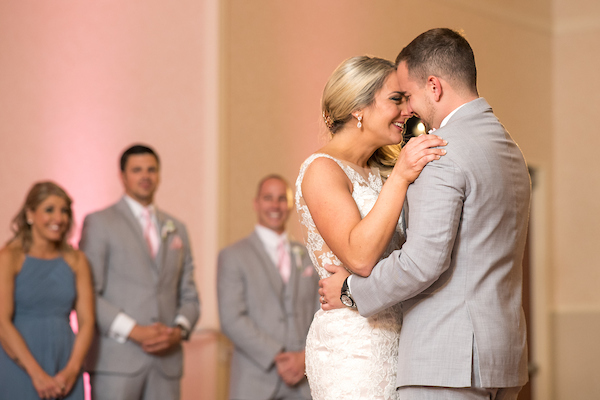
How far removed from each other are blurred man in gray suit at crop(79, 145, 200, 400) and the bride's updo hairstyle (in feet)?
7.37

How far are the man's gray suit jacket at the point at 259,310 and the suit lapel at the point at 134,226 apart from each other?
574 millimetres

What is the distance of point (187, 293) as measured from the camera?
4879 mm

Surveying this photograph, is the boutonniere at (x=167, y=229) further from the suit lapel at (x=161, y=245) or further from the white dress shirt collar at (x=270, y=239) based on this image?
the white dress shirt collar at (x=270, y=239)

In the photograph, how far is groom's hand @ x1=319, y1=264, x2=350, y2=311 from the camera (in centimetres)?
248

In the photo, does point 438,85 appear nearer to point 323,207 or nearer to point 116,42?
point 323,207

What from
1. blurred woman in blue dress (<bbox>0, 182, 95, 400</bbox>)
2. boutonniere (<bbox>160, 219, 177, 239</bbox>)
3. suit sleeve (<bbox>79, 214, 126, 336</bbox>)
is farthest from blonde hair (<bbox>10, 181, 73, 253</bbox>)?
boutonniere (<bbox>160, 219, 177, 239</bbox>)

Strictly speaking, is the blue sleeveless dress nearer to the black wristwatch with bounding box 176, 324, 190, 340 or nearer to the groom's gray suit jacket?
the black wristwatch with bounding box 176, 324, 190, 340

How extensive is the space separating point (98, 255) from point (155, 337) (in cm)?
61

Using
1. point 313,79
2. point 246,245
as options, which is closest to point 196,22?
point 313,79

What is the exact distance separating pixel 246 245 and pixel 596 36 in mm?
5532

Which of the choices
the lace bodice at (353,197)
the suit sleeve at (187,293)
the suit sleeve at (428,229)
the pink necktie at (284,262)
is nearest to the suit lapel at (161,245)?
the suit sleeve at (187,293)

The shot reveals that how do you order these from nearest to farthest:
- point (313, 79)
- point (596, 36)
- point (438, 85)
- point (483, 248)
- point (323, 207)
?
1. point (483, 248)
2. point (438, 85)
3. point (323, 207)
4. point (313, 79)
5. point (596, 36)

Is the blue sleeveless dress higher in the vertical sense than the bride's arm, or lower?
lower

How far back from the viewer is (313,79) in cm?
691
